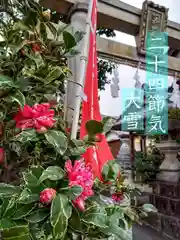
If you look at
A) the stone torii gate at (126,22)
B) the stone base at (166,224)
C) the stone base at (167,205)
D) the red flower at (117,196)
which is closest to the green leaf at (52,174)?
the red flower at (117,196)

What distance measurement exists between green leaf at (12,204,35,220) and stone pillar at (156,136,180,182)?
15.0 feet

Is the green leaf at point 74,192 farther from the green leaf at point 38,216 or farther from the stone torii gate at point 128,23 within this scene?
the stone torii gate at point 128,23

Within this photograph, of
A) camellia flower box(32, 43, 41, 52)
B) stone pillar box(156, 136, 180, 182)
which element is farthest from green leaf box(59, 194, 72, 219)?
stone pillar box(156, 136, 180, 182)

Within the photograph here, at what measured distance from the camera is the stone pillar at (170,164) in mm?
4902

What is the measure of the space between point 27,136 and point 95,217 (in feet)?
0.97

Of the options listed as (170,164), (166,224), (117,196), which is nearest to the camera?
(117,196)

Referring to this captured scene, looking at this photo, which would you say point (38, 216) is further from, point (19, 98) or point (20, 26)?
point (20, 26)

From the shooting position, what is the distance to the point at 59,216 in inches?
24.2

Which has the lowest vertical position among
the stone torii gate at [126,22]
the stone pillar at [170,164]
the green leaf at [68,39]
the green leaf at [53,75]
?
the stone pillar at [170,164]

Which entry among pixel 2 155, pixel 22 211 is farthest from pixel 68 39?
pixel 22 211

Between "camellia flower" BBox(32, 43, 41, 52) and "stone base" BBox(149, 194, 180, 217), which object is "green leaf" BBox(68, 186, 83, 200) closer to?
"camellia flower" BBox(32, 43, 41, 52)

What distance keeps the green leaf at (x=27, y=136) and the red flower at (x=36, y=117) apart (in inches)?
0.9

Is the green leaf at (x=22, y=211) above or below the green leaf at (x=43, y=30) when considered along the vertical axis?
below

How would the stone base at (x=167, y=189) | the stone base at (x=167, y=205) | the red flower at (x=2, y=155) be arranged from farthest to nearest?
the stone base at (x=167, y=189)
the stone base at (x=167, y=205)
the red flower at (x=2, y=155)
